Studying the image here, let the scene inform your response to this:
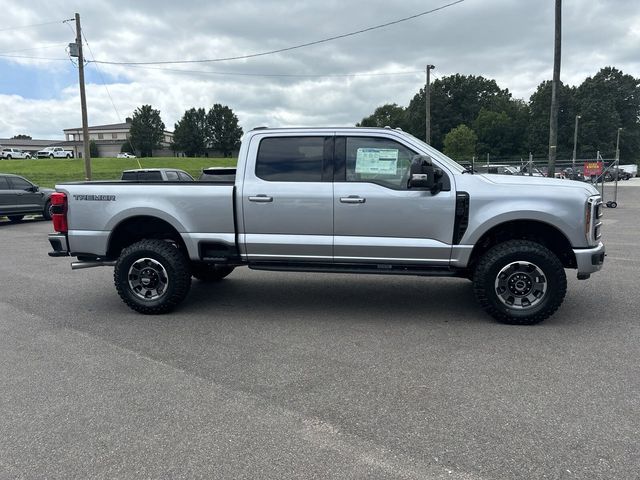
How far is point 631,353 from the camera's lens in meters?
4.30

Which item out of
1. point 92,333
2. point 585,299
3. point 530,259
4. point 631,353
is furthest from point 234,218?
point 585,299

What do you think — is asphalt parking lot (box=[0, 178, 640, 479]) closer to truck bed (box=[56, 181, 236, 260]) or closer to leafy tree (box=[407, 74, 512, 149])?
truck bed (box=[56, 181, 236, 260])

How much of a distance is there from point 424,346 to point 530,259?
1.46m

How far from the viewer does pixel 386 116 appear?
120375 millimetres

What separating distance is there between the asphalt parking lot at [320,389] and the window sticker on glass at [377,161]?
163 cm

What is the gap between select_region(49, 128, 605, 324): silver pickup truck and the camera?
4980mm

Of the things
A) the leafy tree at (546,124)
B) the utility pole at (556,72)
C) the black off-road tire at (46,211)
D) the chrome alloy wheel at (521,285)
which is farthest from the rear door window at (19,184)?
the leafy tree at (546,124)

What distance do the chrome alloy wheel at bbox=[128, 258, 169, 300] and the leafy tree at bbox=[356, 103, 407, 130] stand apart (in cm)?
10396

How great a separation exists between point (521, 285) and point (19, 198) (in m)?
16.4

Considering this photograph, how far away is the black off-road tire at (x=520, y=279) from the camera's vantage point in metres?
4.95

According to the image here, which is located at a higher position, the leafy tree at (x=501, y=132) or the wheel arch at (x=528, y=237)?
the leafy tree at (x=501, y=132)

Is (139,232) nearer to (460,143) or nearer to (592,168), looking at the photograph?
(592,168)

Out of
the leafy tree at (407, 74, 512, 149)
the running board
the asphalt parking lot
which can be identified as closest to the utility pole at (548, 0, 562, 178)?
the asphalt parking lot

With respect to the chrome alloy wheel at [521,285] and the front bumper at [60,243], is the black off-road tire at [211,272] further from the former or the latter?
the chrome alloy wheel at [521,285]
